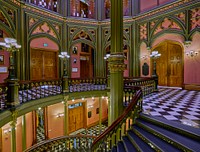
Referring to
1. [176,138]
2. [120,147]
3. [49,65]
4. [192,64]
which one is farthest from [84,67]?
[176,138]

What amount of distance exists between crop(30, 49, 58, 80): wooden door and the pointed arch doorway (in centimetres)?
825

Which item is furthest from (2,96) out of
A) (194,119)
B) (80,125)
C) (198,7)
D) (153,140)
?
(198,7)

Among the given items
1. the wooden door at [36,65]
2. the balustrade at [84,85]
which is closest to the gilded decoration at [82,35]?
the wooden door at [36,65]

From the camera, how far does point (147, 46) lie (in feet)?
36.0

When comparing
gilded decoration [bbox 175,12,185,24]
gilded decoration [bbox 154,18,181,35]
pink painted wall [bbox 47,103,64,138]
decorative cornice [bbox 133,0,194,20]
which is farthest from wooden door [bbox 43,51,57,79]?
gilded decoration [bbox 175,12,185,24]

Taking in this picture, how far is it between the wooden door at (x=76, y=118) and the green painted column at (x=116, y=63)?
7.93 m

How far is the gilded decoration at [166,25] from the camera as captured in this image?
31.2 feet

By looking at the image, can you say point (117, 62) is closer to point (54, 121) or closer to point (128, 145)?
point (128, 145)

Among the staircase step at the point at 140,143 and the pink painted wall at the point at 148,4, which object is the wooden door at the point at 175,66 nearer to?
the pink painted wall at the point at 148,4

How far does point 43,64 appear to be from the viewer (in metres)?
11.3

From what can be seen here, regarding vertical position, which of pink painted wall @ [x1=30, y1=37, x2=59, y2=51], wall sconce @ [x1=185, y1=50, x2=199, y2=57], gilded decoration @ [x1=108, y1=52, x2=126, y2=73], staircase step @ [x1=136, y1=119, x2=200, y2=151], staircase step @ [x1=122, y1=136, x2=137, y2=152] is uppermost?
pink painted wall @ [x1=30, y1=37, x2=59, y2=51]

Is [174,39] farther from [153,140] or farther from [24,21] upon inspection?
[24,21]

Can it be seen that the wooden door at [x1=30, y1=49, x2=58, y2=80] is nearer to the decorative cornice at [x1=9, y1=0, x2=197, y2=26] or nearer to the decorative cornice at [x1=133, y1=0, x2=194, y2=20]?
the decorative cornice at [x1=9, y1=0, x2=197, y2=26]

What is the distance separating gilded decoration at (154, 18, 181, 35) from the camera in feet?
31.2
